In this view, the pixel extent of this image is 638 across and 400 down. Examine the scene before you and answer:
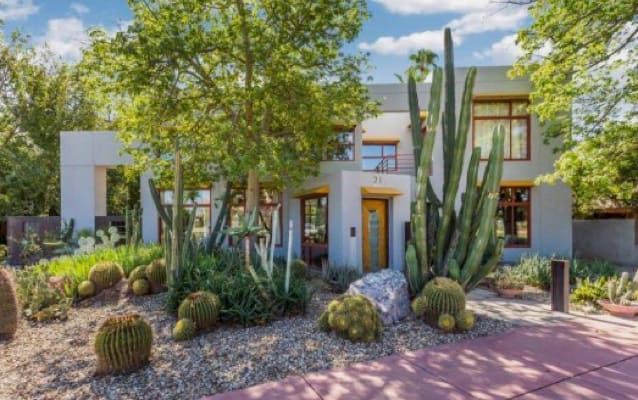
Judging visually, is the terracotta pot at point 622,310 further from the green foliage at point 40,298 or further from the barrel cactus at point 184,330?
the green foliage at point 40,298

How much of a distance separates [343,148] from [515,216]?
22.6ft

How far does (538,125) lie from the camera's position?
12203mm

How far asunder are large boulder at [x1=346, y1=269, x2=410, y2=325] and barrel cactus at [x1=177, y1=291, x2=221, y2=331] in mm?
2346

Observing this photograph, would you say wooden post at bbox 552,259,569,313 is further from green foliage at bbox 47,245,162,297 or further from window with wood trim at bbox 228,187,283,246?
green foliage at bbox 47,245,162,297

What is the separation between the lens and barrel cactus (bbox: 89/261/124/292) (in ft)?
24.0

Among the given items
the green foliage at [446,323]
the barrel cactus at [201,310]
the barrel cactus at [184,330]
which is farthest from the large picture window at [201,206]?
the green foliage at [446,323]

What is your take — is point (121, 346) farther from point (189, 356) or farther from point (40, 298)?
point (40, 298)

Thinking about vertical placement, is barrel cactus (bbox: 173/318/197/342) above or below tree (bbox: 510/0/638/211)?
below

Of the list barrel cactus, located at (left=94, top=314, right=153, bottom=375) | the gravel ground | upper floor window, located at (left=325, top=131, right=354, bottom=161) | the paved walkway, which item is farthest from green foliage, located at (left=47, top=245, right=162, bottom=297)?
upper floor window, located at (left=325, top=131, right=354, bottom=161)

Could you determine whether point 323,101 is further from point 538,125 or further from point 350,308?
point 538,125

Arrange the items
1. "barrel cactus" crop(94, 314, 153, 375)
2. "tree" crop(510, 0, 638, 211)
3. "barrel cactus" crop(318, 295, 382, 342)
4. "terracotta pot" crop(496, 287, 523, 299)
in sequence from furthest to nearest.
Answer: "tree" crop(510, 0, 638, 211) → "terracotta pot" crop(496, 287, 523, 299) → "barrel cactus" crop(318, 295, 382, 342) → "barrel cactus" crop(94, 314, 153, 375)

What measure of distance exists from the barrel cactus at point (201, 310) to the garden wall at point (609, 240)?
12.5 meters

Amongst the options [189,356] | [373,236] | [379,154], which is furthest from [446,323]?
[379,154]

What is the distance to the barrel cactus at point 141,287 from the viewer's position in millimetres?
7113
